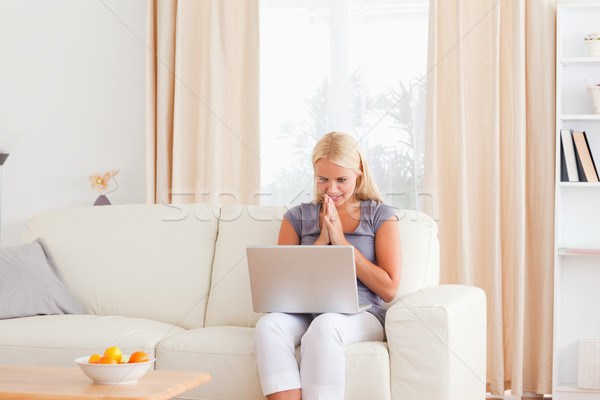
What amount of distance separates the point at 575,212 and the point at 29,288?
8.07ft

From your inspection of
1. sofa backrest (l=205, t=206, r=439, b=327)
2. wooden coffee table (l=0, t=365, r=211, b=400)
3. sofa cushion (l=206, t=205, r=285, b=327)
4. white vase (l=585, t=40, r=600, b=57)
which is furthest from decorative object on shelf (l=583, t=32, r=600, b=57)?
wooden coffee table (l=0, t=365, r=211, b=400)

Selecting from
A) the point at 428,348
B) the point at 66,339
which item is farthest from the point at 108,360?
the point at 428,348

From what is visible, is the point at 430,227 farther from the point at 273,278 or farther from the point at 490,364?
the point at 490,364

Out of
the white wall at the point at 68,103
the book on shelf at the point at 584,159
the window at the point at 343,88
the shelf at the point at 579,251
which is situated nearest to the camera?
the shelf at the point at 579,251

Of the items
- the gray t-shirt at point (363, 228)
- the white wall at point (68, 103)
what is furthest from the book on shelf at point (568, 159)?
the white wall at point (68, 103)

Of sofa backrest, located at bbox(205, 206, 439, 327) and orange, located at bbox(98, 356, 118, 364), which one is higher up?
sofa backrest, located at bbox(205, 206, 439, 327)

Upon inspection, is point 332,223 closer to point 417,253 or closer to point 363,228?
point 363,228

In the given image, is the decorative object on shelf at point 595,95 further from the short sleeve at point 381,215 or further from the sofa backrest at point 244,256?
the short sleeve at point 381,215

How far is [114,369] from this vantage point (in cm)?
166

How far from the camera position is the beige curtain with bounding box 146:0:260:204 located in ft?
12.2

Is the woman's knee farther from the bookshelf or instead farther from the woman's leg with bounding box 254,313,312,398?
the bookshelf

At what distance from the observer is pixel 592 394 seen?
10.2 ft

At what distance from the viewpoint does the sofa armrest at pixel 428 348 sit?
1.99 m

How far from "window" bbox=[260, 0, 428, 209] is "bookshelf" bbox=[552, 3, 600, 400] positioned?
673 mm
